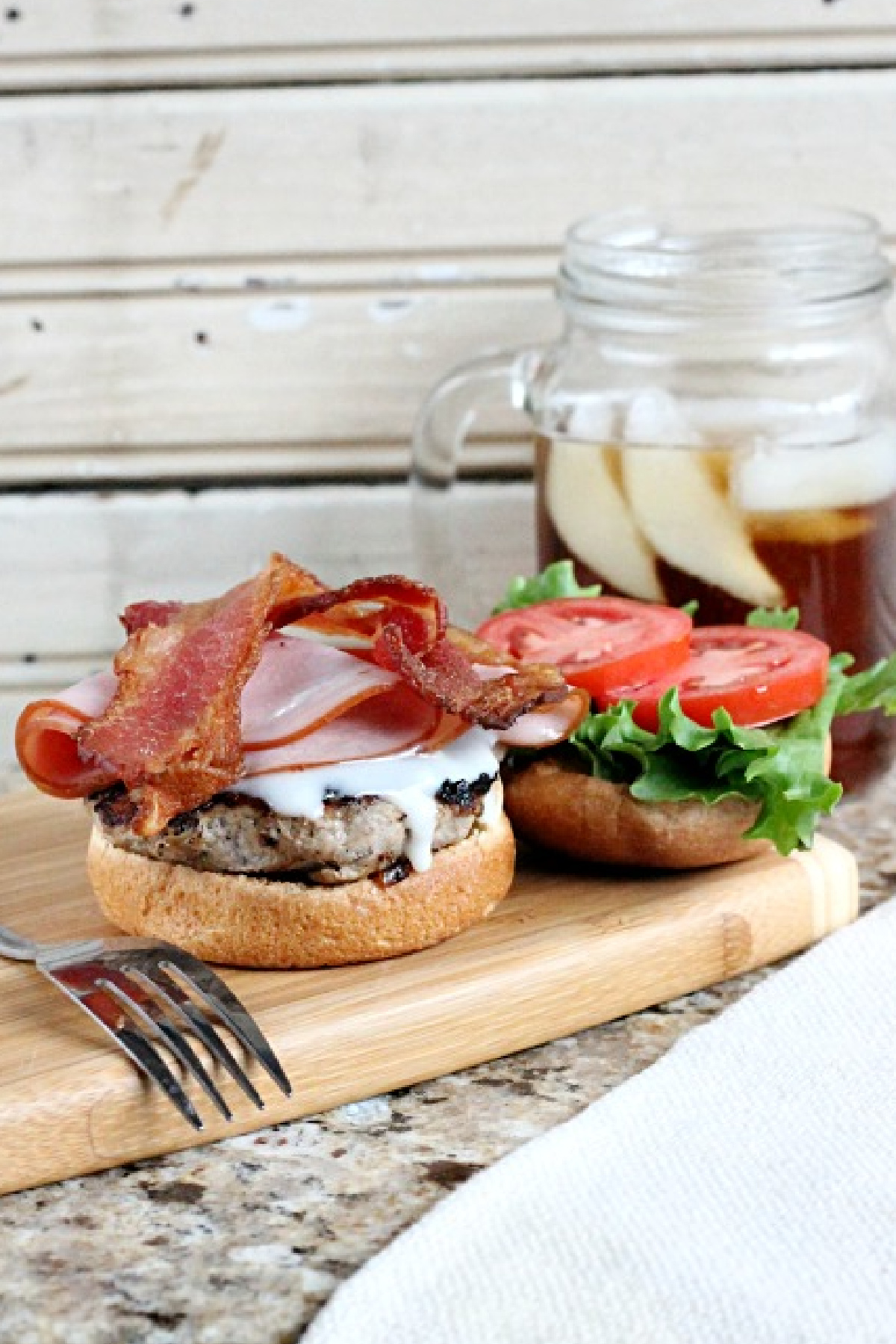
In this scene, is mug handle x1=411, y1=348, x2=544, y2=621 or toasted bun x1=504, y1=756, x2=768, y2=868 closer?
toasted bun x1=504, y1=756, x2=768, y2=868

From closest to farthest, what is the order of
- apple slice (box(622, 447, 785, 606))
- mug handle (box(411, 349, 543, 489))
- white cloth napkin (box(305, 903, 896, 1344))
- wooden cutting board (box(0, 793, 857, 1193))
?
white cloth napkin (box(305, 903, 896, 1344)) < wooden cutting board (box(0, 793, 857, 1193)) < apple slice (box(622, 447, 785, 606)) < mug handle (box(411, 349, 543, 489))

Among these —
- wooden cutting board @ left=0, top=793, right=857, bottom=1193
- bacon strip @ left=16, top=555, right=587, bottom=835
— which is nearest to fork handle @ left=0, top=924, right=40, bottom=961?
wooden cutting board @ left=0, top=793, right=857, bottom=1193

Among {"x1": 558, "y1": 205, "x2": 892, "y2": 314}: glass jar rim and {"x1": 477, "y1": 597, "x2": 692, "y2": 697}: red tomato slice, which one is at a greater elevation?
{"x1": 558, "y1": 205, "x2": 892, "y2": 314}: glass jar rim

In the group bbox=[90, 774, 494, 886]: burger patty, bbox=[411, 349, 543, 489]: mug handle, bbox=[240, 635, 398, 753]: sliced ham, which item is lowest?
bbox=[90, 774, 494, 886]: burger patty

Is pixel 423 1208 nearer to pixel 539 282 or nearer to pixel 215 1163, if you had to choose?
pixel 215 1163

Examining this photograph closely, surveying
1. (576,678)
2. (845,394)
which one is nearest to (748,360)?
(845,394)

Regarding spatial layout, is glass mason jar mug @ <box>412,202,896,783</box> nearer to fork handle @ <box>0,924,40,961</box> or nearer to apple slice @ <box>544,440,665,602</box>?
apple slice @ <box>544,440,665,602</box>

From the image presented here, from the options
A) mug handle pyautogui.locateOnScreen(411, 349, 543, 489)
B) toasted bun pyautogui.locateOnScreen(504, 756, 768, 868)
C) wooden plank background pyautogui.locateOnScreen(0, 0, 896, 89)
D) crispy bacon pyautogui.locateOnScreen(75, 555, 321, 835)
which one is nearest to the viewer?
crispy bacon pyautogui.locateOnScreen(75, 555, 321, 835)

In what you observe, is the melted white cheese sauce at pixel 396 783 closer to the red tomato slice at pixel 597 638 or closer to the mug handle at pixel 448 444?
the red tomato slice at pixel 597 638

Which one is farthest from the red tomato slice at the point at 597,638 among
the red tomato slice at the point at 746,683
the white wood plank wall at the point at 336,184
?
the white wood plank wall at the point at 336,184
